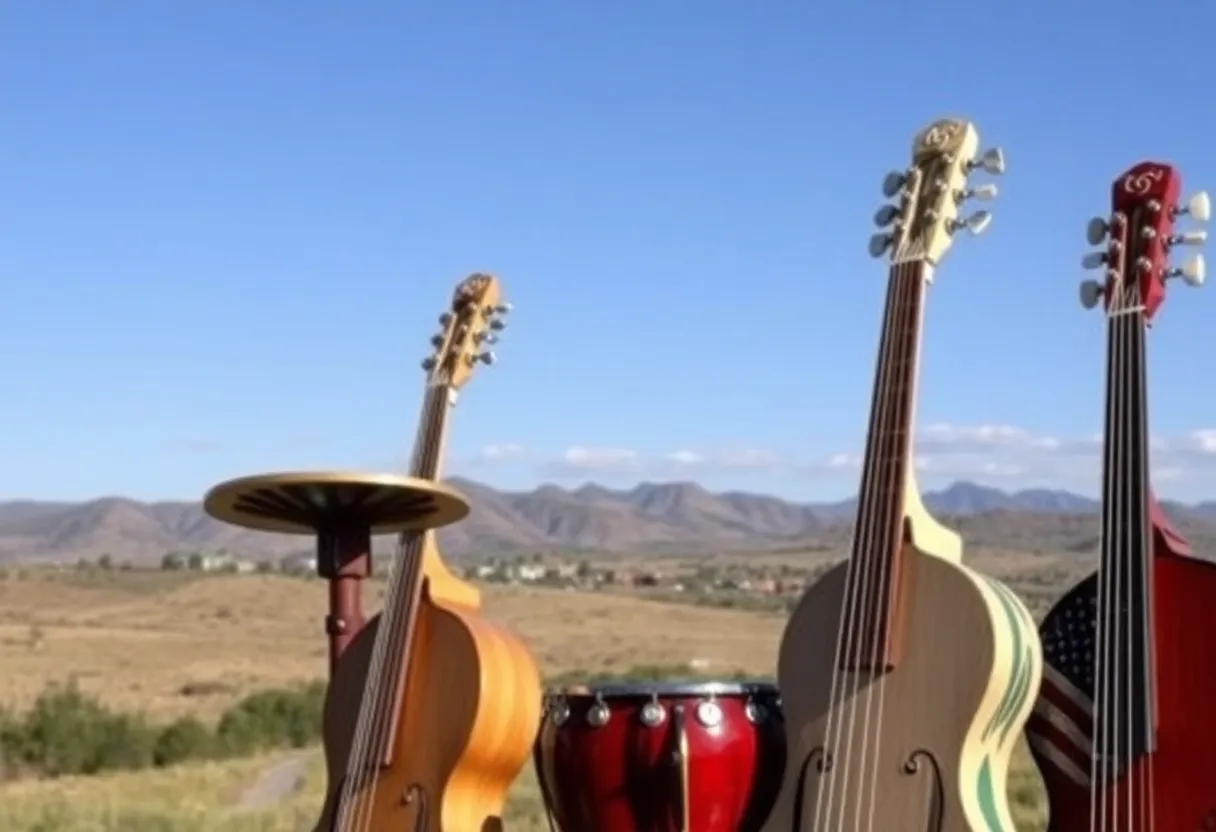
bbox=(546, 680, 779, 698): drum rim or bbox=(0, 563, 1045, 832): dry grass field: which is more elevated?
bbox=(546, 680, 779, 698): drum rim

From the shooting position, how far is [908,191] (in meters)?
5.77

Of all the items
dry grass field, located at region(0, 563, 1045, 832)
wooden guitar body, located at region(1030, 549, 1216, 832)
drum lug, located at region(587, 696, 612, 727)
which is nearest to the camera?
wooden guitar body, located at region(1030, 549, 1216, 832)

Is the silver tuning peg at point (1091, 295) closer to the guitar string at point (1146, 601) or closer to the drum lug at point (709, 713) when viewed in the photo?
the guitar string at point (1146, 601)

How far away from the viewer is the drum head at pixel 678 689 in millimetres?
5758

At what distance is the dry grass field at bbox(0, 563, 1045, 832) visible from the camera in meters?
16.3

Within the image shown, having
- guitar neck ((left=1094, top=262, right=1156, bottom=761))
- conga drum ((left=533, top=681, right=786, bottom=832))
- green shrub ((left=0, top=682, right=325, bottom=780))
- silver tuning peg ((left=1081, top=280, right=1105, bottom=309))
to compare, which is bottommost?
green shrub ((left=0, top=682, right=325, bottom=780))

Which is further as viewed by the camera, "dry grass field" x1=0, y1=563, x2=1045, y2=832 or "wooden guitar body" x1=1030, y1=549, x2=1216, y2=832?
"dry grass field" x1=0, y1=563, x2=1045, y2=832

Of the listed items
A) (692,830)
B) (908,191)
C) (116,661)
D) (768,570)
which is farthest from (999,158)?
(768,570)

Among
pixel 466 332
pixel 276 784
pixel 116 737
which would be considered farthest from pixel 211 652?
pixel 466 332

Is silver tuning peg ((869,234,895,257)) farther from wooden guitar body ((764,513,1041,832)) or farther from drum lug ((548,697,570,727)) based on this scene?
drum lug ((548,697,570,727))

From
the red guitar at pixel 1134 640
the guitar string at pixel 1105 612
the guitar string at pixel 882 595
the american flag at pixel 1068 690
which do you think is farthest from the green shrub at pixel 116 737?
the guitar string at pixel 1105 612

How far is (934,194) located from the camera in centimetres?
571

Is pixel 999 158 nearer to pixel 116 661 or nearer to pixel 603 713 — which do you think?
pixel 603 713

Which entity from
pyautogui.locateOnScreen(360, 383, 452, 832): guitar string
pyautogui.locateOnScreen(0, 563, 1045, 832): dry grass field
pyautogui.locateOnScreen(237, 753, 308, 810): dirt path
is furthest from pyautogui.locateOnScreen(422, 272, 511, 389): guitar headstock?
pyautogui.locateOnScreen(237, 753, 308, 810): dirt path
